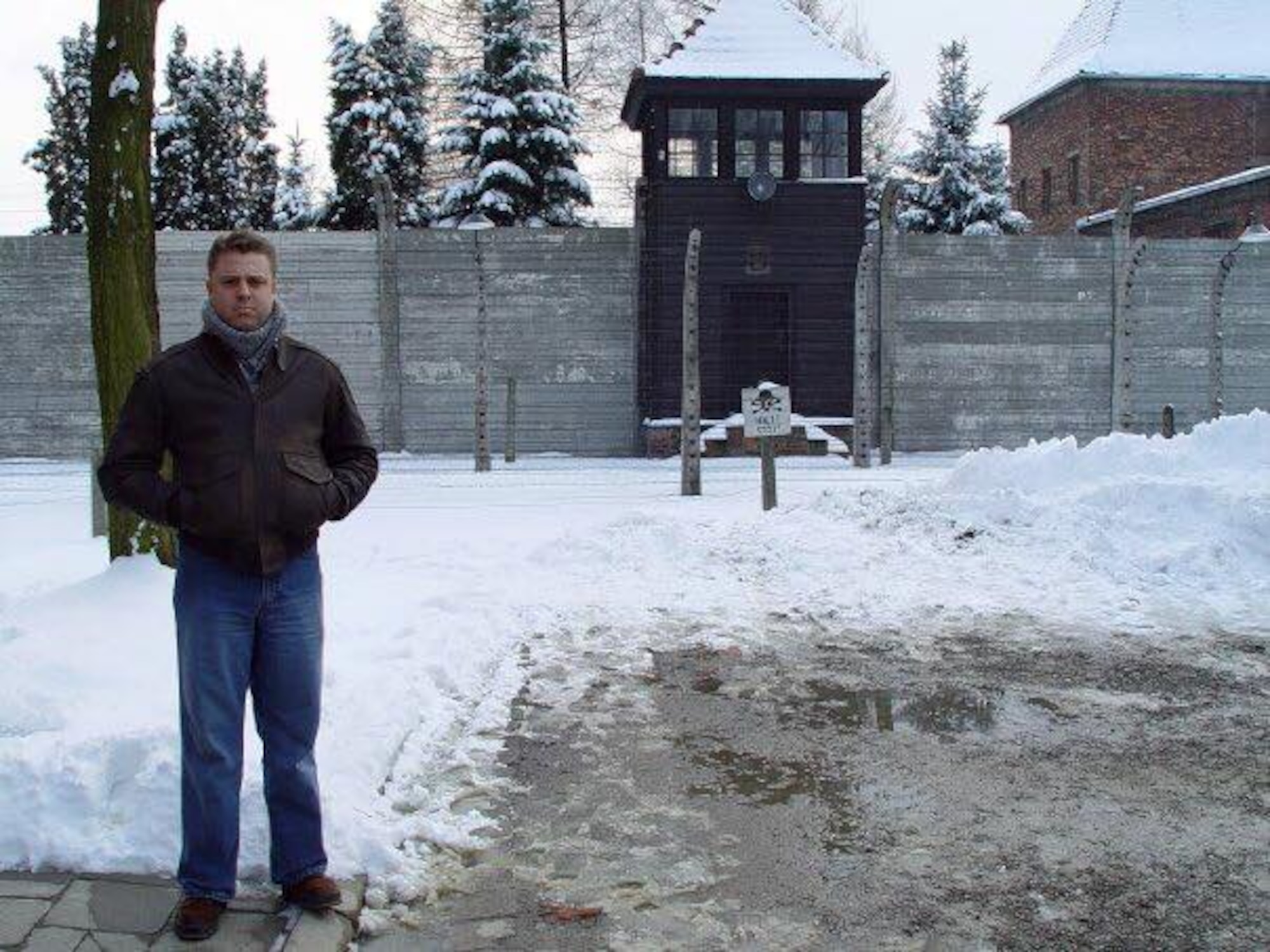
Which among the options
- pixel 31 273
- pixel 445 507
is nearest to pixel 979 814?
pixel 445 507

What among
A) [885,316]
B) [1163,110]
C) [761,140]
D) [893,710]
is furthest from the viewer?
[1163,110]

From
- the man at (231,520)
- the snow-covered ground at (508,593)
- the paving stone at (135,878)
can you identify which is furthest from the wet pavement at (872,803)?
the paving stone at (135,878)

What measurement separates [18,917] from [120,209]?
5.05 meters

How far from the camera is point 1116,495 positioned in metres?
10.4

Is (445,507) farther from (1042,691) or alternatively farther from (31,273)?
(31,273)

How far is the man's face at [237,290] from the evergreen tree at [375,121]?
2666 cm

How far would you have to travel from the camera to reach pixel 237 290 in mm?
3627

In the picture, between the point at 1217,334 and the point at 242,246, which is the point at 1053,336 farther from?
the point at 242,246

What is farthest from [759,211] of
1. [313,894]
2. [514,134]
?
[313,894]

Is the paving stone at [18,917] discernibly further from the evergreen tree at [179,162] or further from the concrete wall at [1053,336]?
the evergreen tree at [179,162]

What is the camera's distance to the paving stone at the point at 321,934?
3539 mm

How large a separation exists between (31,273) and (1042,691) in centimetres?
1794

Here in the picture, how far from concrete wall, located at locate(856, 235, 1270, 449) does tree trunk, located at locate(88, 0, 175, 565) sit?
555 inches

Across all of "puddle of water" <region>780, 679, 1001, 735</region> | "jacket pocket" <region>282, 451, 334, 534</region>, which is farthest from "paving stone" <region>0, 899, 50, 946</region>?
"puddle of water" <region>780, 679, 1001, 735</region>
